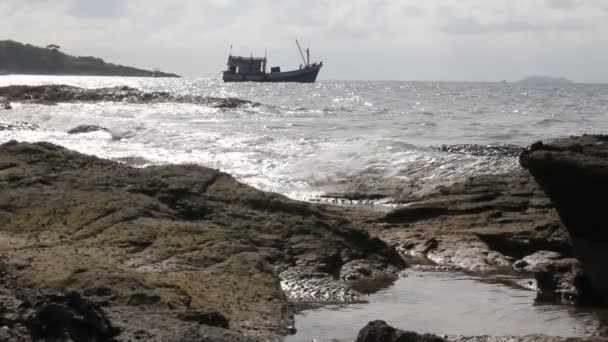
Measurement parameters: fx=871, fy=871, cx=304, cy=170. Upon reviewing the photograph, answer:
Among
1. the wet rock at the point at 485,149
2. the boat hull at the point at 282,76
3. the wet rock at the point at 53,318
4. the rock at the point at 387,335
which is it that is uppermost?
the boat hull at the point at 282,76

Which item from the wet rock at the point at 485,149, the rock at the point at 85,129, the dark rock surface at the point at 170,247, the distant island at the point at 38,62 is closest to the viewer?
the dark rock surface at the point at 170,247

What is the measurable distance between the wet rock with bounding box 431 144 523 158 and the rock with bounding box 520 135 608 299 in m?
14.1

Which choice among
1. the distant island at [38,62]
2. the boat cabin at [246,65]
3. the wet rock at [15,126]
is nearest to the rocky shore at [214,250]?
the wet rock at [15,126]

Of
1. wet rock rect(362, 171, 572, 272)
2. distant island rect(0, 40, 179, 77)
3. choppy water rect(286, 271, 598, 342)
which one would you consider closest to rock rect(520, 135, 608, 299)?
choppy water rect(286, 271, 598, 342)

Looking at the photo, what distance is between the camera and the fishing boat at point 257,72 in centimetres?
10481

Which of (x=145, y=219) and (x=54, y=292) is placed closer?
(x=54, y=292)

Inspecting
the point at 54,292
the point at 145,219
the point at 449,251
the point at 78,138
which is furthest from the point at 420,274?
the point at 78,138

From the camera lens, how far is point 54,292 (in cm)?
429

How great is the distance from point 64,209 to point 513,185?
7.33 metres

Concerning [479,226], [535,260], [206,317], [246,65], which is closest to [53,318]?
[206,317]

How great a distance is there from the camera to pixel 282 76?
107250mm

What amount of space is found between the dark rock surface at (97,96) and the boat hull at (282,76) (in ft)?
176

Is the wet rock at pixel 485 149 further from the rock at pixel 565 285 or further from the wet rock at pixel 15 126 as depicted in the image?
the rock at pixel 565 285

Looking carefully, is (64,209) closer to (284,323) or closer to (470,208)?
(284,323)
